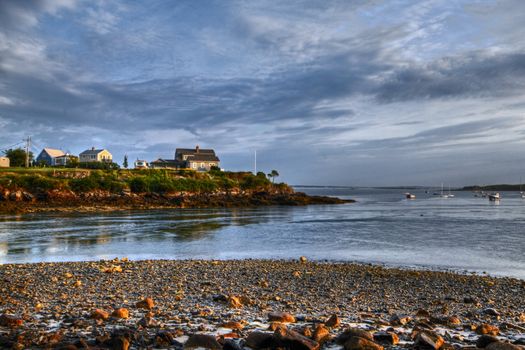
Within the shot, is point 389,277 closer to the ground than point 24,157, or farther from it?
closer to the ground

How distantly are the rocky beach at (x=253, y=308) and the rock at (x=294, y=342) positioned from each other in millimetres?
16

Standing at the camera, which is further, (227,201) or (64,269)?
(227,201)

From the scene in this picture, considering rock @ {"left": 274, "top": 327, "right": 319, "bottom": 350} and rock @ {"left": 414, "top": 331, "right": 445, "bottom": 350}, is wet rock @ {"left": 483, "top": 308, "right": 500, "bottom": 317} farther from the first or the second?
rock @ {"left": 274, "top": 327, "right": 319, "bottom": 350}

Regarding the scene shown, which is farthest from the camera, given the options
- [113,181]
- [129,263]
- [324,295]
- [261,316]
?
[113,181]

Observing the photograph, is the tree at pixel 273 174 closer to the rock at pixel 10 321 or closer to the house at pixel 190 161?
the house at pixel 190 161

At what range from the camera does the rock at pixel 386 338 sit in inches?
261

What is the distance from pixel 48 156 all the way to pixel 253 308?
103604mm

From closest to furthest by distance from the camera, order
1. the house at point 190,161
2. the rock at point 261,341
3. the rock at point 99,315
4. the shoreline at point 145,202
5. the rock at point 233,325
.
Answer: the rock at point 261,341
the rock at point 233,325
the rock at point 99,315
the shoreline at point 145,202
the house at point 190,161

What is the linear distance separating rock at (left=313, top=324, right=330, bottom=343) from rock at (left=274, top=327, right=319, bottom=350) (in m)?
0.25

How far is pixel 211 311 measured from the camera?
8.80 meters

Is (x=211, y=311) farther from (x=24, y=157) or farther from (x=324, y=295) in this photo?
(x=24, y=157)

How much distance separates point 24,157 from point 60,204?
4144 centimetres

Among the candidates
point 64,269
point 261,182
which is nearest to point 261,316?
point 64,269

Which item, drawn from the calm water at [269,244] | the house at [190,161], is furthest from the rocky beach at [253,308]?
the house at [190,161]
